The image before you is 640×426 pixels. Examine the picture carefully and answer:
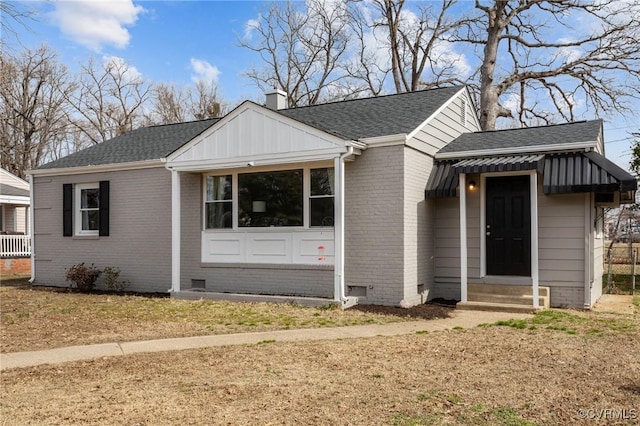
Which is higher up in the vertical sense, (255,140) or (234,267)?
(255,140)

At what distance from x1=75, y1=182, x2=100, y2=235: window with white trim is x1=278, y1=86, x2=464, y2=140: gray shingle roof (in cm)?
578

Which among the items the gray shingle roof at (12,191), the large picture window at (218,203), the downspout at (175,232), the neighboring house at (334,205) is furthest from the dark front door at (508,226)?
the gray shingle roof at (12,191)

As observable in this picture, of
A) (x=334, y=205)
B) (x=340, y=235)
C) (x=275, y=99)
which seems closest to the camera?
(x=340, y=235)

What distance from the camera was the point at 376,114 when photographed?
12.1 m

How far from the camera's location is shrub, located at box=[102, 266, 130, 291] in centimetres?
1348

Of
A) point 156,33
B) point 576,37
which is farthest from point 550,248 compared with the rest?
point 576,37

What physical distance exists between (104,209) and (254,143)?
5.31m

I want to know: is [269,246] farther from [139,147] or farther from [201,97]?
[201,97]

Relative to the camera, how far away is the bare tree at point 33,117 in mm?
33719

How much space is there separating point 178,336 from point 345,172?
4.86m

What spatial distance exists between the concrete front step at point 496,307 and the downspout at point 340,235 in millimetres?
2315

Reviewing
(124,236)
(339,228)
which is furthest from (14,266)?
(339,228)

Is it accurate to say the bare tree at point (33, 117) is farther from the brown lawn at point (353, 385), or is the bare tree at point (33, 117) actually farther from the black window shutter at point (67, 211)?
the brown lawn at point (353, 385)

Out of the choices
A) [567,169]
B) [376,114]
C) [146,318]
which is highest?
[376,114]
